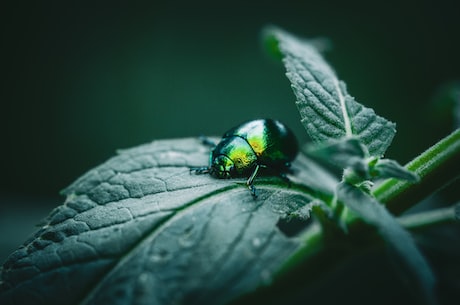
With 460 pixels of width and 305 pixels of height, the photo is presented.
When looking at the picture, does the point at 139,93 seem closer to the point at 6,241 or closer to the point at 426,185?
the point at 6,241

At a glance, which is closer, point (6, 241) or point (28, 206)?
point (6, 241)

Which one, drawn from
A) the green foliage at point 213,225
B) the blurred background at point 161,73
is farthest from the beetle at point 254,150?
the blurred background at point 161,73

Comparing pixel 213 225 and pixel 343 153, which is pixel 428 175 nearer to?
pixel 343 153

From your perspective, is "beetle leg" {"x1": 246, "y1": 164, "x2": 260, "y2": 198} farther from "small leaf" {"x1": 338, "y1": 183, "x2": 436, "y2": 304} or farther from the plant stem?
the plant stem

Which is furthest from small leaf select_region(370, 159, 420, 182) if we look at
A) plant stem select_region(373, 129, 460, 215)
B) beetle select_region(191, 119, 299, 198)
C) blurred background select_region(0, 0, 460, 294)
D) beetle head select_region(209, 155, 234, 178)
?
blurred background select_region(0, 0, 460, 294)

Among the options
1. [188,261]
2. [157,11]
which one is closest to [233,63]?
[157,11]

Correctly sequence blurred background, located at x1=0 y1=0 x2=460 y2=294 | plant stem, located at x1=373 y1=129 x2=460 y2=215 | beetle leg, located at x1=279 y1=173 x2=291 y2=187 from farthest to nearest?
blurred background, located at x1=0 y1=0 x2=460 y2=294
beetle leg, located at x1=279 y1=173 x2=291 y2=187
plant stem, located at x1=373 y1=129 x2=460 y2=215

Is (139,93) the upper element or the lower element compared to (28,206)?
upper

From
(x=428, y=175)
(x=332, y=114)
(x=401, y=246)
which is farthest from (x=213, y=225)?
(x=428, y=175)
